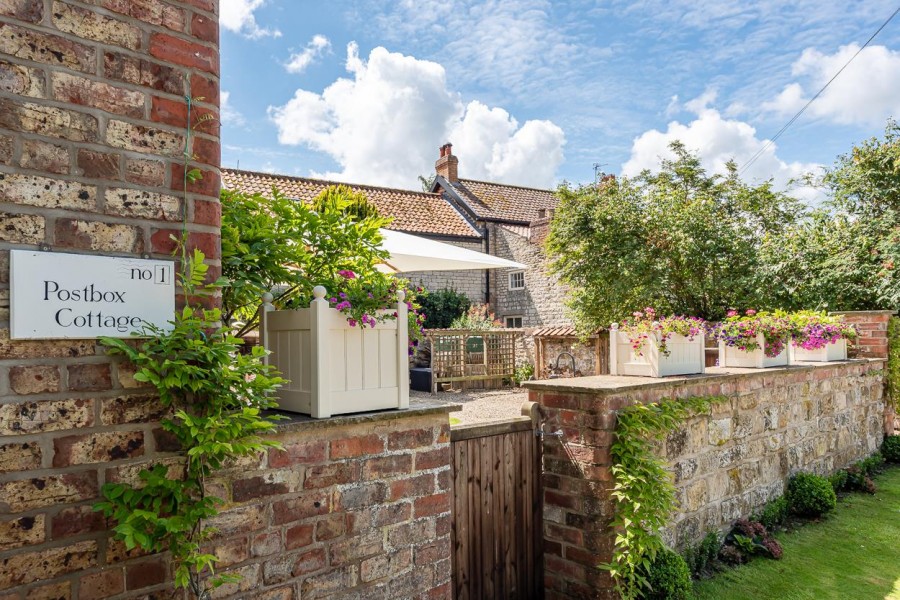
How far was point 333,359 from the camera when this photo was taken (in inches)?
85.5

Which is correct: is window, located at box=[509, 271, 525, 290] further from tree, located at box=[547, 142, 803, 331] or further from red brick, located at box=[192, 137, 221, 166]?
red brick, located at box=[192, 137, 221, 166]

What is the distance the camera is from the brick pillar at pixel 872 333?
758cm

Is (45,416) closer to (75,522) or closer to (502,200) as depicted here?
(75,522)

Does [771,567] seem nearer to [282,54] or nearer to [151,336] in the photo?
[151,336]

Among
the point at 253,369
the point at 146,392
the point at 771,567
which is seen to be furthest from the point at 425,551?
the point at 771,567

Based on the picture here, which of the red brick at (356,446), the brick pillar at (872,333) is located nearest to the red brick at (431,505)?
the red brick at (356,446)

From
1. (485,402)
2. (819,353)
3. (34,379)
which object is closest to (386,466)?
(34,379)

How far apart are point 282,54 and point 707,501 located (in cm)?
639

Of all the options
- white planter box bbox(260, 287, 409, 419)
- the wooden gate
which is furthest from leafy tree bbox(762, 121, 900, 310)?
white planter box bbox(260, 287, 409, 419)

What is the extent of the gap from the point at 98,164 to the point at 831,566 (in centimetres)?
542

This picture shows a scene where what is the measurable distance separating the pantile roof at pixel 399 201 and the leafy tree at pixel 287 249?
12.3 meters

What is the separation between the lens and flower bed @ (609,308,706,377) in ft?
13.4

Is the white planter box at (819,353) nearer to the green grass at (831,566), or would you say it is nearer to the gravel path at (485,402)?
the green grass at (831,566)

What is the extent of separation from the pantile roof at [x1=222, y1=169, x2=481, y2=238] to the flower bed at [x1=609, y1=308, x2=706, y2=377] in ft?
36.1
